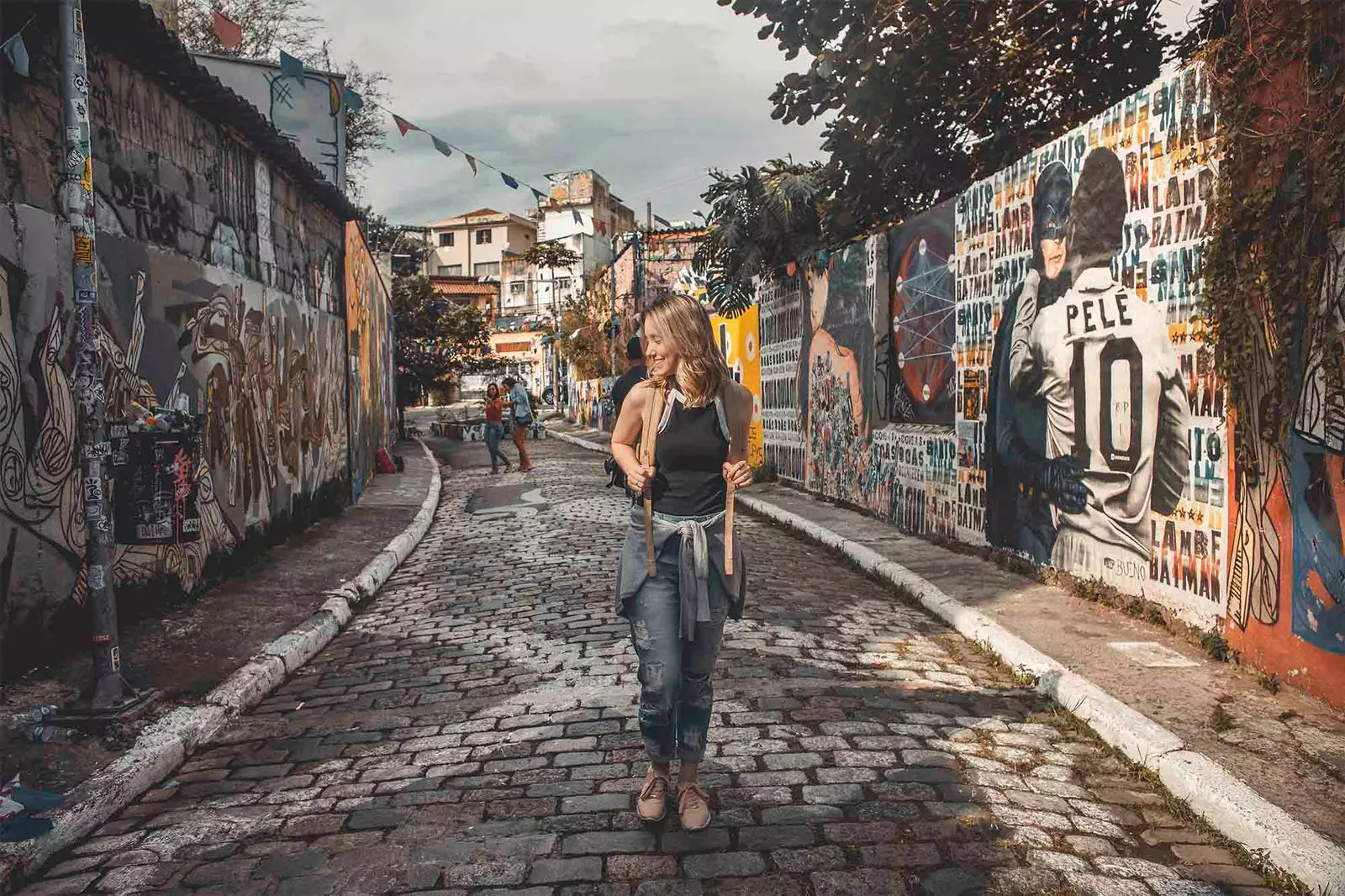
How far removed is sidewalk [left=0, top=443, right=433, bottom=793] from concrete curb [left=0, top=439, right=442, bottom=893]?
0.08m

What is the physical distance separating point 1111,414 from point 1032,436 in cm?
111

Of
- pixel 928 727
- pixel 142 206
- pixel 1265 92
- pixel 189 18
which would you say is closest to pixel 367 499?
pixel 142 206

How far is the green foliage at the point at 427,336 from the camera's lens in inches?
1176

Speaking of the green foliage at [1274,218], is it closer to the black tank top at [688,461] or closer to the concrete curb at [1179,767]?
the concrete curb at [1179,767]

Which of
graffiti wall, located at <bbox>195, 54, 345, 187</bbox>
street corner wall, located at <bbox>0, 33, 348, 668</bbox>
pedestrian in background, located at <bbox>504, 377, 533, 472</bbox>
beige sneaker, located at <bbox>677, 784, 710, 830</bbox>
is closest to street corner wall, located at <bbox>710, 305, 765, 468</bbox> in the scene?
pedestrian in background, located at <bbox>504, 377, 533, 472</bbox>

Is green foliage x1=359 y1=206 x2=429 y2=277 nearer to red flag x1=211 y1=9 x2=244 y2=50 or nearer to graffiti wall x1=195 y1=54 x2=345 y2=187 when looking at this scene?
graffiti wall x1=195 y1=54 x2=345 y2=187

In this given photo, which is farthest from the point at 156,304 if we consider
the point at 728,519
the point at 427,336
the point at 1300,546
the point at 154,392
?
the point at 427,336

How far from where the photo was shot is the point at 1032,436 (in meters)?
7.52

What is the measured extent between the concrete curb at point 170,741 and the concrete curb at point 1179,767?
4.08 meters

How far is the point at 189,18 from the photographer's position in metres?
25.7

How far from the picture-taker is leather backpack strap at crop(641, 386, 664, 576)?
11.3ft

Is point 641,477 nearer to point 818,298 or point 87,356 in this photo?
point 87,356

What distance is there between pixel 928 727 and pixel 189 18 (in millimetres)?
28199

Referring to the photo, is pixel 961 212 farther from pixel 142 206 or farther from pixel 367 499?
pixel 367 499
